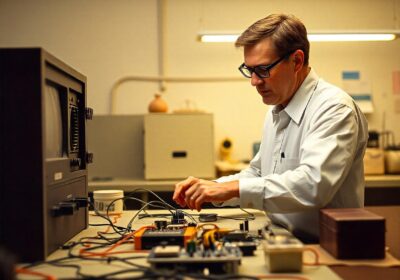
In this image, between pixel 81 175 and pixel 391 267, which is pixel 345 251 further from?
pixel 81 175

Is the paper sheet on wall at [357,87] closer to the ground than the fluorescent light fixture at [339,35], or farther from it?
closer to the ground

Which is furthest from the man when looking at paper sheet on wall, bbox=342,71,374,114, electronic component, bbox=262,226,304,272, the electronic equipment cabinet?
paper sheet on wall, bbox=342,71,374,114

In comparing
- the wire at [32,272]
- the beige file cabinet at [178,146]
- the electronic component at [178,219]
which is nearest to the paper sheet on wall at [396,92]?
the beige file cabinet at [178,146]

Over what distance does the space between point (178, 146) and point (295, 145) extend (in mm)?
1655

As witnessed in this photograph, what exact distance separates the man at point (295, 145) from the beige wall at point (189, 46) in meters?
1.97

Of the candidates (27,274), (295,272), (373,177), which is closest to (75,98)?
(27,274)

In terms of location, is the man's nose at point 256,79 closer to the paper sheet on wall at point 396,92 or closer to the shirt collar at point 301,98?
the shirt collar at point 301,98

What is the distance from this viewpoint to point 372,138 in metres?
3.44

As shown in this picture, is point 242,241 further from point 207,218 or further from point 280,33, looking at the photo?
point 280,33

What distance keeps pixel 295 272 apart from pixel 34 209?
582 millimetres

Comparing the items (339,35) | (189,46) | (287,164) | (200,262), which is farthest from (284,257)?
(189,46)

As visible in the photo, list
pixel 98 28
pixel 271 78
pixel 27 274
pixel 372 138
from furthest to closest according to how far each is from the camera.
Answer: pixel 98 28 → pixel 372 138 → pixel 271 78 → pixel 27 274

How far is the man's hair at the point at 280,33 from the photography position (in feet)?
4.87

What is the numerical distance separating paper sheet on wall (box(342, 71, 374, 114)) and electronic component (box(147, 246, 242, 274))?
320cm
